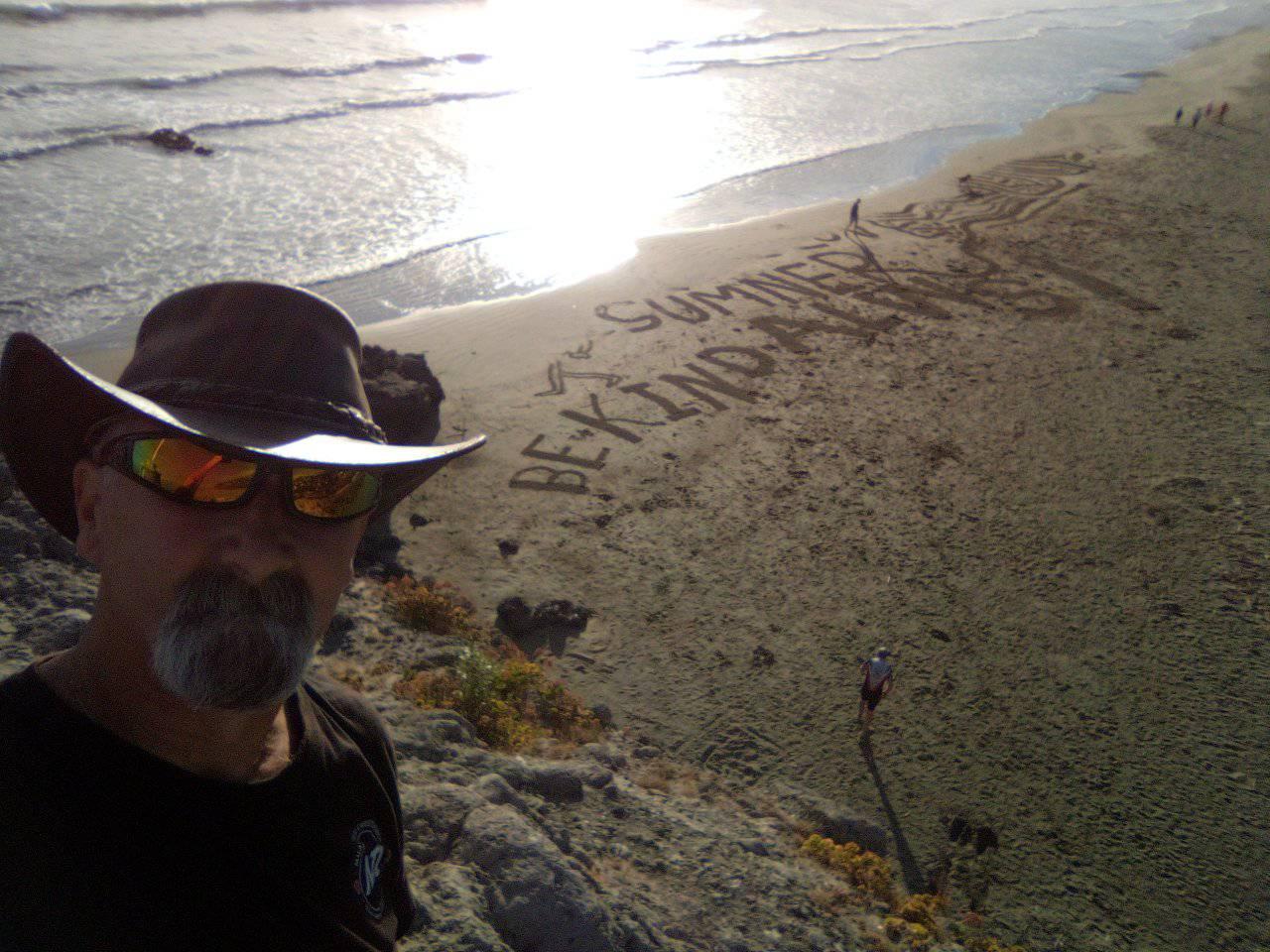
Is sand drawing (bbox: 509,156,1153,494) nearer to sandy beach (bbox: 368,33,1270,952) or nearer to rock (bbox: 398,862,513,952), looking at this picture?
sandy beach (bbox: 368,33,1270,952)

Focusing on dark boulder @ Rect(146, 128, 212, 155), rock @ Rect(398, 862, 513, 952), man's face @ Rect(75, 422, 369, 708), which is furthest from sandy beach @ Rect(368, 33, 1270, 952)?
dark boulder @ Rect(146, 128, 212, 155)

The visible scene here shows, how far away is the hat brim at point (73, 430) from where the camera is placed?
5.99 feet

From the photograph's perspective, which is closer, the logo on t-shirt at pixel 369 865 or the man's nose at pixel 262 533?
the man's nose at pixel 262 533

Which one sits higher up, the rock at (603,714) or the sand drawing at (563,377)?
the sand drawing at (563,377)

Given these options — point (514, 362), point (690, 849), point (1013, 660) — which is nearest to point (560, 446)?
point (514, 362)

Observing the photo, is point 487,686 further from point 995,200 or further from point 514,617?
point 995,200

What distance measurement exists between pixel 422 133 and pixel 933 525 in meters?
19.3

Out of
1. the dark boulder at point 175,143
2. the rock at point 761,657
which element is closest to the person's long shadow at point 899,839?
the rock at point 761,657

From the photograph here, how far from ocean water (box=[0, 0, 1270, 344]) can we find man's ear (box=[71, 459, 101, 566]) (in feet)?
43.9

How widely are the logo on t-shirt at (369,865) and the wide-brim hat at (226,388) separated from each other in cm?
81

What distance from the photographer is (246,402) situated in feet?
6.38

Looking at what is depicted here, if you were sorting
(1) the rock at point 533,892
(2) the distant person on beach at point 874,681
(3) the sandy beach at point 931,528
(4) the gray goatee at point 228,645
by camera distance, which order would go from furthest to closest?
(2) the distant person on beach at point 874,681 → (3) the sandy beach at point 931,528 → (1) the rock at point 533,892 → (4) the gray goatee at point 228,645

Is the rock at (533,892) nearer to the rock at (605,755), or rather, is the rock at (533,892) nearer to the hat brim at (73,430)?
the rock at (605,755)

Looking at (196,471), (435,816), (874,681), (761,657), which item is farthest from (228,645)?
(761,657)
